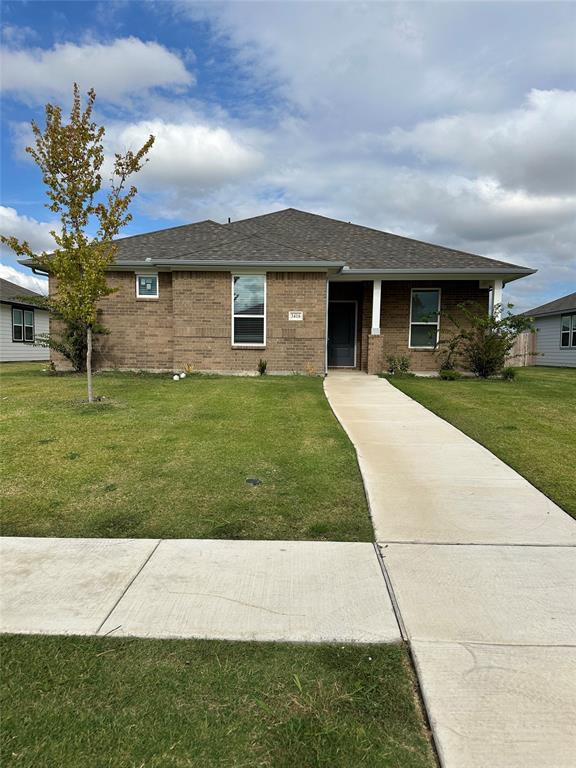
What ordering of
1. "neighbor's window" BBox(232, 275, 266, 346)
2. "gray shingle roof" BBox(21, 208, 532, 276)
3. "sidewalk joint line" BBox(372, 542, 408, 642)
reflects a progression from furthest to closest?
"neighbor's window" BBox(232, 275, 266, 346) < "gray shingle roof" BBox(21, 208, 532, 276) < "sidewalk joint line" BBox(372, 542, 408, 642)

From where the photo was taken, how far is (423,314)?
15.4m

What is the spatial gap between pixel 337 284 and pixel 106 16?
9537 millimetres

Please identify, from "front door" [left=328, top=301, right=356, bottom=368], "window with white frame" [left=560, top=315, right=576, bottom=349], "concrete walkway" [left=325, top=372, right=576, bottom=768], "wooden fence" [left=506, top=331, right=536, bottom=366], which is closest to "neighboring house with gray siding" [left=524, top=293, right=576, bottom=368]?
"window with white frame" [left=560, top=315, right=576, bottom=349]

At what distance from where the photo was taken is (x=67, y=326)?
47.7ft

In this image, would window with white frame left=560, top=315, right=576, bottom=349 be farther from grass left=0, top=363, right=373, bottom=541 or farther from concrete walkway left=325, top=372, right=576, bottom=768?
concrete walkway left=325, top=372, right=576, bottom=768

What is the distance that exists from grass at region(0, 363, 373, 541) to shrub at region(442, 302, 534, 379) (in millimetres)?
6666

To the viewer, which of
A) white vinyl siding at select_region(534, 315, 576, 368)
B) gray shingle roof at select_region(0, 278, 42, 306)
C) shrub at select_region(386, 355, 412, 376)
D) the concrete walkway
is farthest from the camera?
white vinyl siding at select_region(534, 315, 576, 368)

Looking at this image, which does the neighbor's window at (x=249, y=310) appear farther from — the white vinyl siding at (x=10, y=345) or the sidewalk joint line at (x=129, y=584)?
the white vinyl siding at (x=10, y=345)

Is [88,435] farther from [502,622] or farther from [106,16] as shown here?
[106,16]

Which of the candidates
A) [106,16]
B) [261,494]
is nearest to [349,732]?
[261,494]

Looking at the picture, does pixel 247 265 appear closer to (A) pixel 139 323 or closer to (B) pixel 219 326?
(B) pixel 219 326

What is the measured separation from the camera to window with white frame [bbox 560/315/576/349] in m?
25.3

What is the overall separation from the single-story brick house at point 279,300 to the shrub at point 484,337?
2.09ft

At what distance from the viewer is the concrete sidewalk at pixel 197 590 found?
8.39ft
